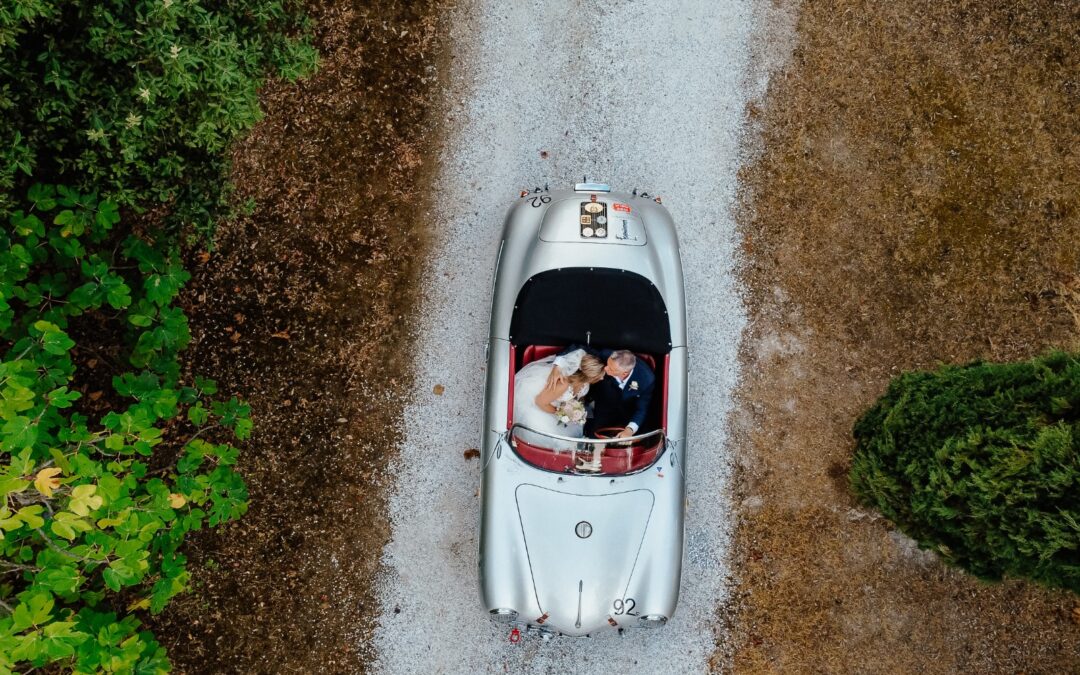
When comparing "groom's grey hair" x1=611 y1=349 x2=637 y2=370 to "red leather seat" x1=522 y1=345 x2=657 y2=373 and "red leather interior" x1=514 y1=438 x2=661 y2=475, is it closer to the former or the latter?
"red leather seat" x1=522 y1=345 x2=657 y2=373

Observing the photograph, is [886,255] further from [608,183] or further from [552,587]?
[552,587]

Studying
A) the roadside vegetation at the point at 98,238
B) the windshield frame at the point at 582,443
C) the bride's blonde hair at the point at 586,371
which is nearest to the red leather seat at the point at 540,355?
the bride's blonde hair at the point at 586,371

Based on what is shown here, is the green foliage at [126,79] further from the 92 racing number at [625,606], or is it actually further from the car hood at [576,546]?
the 92 racing number at [625,606]

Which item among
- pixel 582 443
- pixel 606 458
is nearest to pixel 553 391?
pixel 582 443

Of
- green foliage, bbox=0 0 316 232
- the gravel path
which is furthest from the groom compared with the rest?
green foliage, bbox=0 0 316 232

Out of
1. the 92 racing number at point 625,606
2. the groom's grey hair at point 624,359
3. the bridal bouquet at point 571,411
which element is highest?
the groom's grey hair at point 624,359
